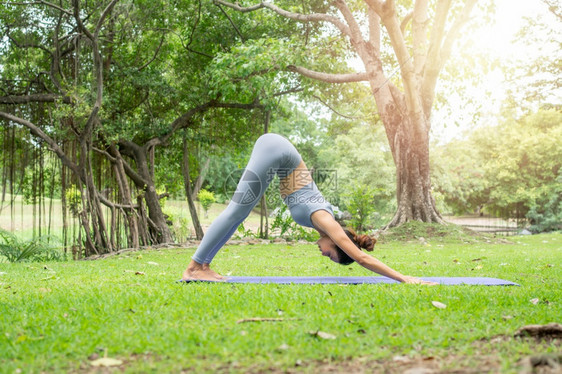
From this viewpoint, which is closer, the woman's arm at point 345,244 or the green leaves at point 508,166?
the woman's arm at point 345,244

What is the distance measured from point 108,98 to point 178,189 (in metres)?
5.10

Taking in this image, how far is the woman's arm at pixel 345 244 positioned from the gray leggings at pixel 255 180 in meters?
0.44

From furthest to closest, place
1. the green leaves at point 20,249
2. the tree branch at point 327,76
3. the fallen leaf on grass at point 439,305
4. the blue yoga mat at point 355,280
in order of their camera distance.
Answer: the tree branch at point 327,76
the green leaves at point 20,249
the blue yoga mat at point 355,280
the fallen leaf on grass at point 439,305

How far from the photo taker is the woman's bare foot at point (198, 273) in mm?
3884

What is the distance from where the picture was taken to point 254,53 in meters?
9.47

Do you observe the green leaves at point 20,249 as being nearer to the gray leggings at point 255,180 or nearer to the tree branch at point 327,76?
the gray leggings at point 255,180

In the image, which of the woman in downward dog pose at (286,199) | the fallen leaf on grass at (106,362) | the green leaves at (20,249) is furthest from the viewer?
the green leaves at (20,249)

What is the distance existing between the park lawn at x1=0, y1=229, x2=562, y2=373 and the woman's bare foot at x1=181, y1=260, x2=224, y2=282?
0.59 ft

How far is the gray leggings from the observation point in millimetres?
3646

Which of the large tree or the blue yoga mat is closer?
the blue yoga mat

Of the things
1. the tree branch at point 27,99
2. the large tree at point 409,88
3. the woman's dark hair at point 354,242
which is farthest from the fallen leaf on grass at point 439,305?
the tree branch at point 27,99

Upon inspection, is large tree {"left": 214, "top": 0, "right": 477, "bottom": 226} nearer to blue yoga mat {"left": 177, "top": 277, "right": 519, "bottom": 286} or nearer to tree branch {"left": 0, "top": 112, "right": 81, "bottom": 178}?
tree branch {"left": 0, "top": 112, "right": 81, "bottom": 178}

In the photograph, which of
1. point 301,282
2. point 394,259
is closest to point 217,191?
point 394,259

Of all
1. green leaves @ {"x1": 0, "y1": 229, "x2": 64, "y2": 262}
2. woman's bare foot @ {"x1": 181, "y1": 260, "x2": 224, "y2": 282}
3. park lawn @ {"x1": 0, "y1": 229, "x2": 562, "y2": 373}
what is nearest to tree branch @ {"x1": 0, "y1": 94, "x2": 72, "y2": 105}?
green leaves @ {"x1": 0, "y1": 229, "x2": 64, "y2": 262}
